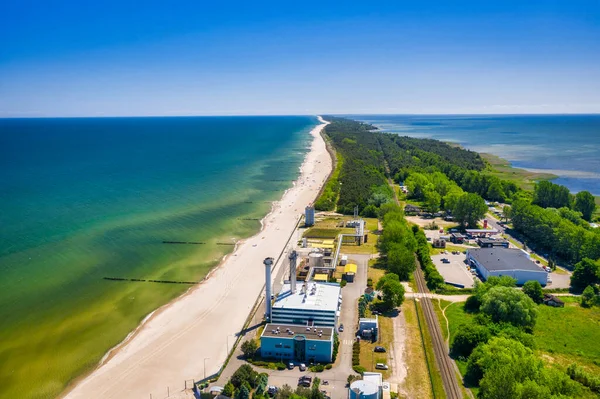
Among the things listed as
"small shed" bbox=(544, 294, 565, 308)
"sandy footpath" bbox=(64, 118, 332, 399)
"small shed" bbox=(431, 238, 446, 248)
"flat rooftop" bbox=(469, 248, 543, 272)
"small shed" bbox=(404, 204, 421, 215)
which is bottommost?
"sandy footpath" bbox=(64, 118, 332, 399)

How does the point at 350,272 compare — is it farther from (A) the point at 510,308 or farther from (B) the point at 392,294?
(A) the point at 510,308

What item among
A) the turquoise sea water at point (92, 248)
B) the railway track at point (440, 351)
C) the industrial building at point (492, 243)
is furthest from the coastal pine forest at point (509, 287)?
the turquoise sea water at point (92, 248)

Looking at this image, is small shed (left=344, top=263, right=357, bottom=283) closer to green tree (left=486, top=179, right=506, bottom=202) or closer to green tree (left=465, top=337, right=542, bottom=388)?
green tree (left=465, top=337, right=542, bottom=388)

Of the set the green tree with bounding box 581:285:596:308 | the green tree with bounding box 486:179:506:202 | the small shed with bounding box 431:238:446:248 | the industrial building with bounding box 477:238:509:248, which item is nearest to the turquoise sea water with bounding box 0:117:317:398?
the small shed with bounding box 431:238:446:248

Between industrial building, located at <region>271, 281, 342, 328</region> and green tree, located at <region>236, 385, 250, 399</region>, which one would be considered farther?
industrial building, located at <region>271, 281, 342, 328</region>

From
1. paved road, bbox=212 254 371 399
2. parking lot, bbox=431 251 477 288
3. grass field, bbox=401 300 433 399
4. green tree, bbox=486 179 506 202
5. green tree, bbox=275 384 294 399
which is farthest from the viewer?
green tree, bbox=486 179 506 202

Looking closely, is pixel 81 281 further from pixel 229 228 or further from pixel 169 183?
pixel 169 183

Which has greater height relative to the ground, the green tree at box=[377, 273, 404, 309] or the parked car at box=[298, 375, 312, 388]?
the green tree at box=[377, 273, 404, 309]
